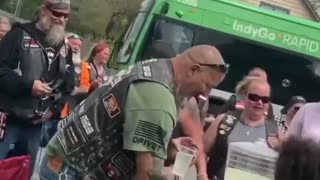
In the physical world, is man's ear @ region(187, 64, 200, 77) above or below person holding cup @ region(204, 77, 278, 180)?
above

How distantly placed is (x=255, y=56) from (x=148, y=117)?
10.9m

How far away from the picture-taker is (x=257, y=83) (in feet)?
25.8

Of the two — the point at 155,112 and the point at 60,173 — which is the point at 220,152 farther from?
the point at 155,112

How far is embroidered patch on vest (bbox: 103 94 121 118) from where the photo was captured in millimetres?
4734

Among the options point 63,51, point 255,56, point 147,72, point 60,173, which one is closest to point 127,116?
point 147,72

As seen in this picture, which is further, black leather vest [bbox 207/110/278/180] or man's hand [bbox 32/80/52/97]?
black leather vest [bbox 207/110/278/180]

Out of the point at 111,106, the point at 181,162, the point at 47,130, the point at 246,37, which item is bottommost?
the point at 47,130

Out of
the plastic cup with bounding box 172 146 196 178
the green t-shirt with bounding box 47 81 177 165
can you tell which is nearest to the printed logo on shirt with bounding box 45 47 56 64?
the plastic cup with bounding box 172 146 196 178

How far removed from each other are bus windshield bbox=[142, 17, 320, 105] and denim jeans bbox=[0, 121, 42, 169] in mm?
7974

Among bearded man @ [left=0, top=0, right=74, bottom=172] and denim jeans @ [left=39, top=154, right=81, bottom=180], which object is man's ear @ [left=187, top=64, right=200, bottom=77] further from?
bearded man @ [left=0, top=0, right=74, bottom=172]

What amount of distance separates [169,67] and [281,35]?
35.7ft

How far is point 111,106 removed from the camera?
15.6 feet

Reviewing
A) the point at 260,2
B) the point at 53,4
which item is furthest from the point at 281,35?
the point at 260,2

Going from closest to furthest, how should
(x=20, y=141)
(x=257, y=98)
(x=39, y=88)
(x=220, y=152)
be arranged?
(x=39, y=88)
(x=20, y=141)
(x=220, y=152)
(x=257, y=98)
